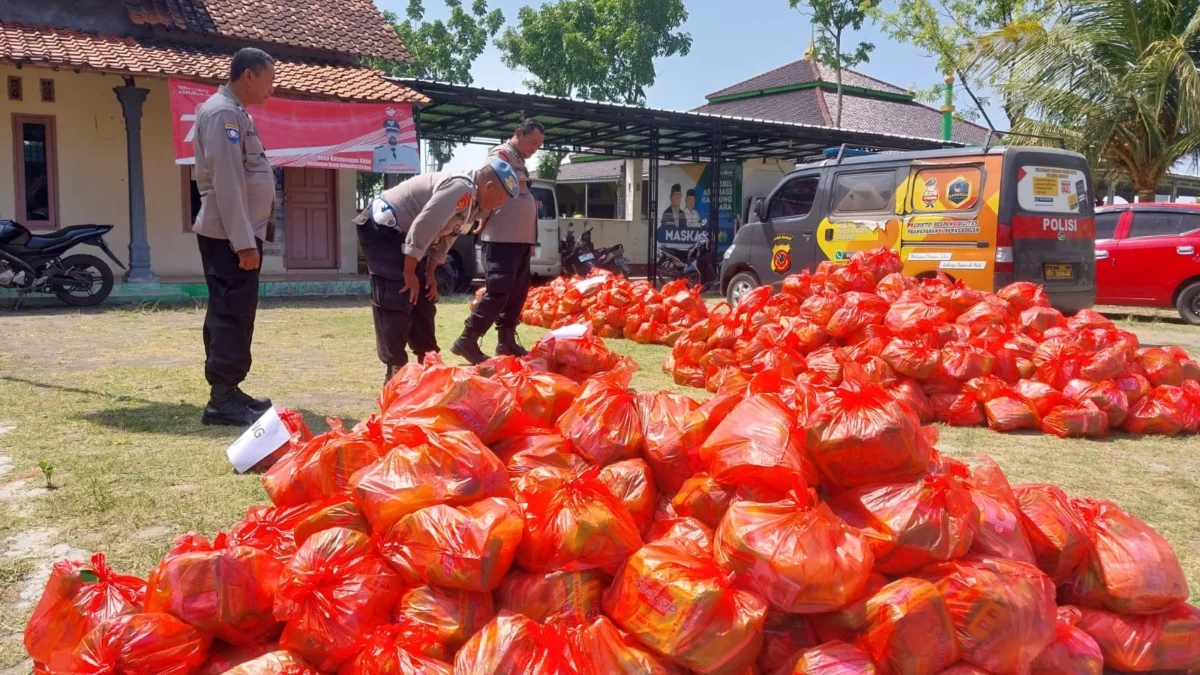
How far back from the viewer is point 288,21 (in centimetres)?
1473

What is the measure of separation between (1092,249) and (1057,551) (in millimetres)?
7059

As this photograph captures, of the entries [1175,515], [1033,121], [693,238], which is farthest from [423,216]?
[693,238]

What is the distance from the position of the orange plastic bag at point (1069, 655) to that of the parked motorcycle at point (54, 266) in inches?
440

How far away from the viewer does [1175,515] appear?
12.0 ft

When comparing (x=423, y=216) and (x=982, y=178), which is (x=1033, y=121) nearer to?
(x=982, y=178)

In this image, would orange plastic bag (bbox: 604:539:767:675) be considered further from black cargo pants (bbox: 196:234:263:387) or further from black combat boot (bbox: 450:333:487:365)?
black combat boot (bbox: 450:333:487:365)

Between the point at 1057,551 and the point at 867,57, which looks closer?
the point at 1057,551

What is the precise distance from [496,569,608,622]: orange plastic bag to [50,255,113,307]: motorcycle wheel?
10393 millimetres

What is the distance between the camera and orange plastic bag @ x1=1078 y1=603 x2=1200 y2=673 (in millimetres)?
2236

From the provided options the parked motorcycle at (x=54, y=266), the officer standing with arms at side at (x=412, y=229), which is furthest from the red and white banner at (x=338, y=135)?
the officer standing with arms at side at (x=412, y=229)

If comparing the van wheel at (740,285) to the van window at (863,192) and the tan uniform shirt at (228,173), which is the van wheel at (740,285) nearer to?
the van window at (863,192)

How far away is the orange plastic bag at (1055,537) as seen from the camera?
7.79ft

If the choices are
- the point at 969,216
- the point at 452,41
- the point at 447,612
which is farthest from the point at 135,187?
the point at 452,41

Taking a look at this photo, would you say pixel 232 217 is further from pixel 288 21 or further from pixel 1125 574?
pixel 288 21
